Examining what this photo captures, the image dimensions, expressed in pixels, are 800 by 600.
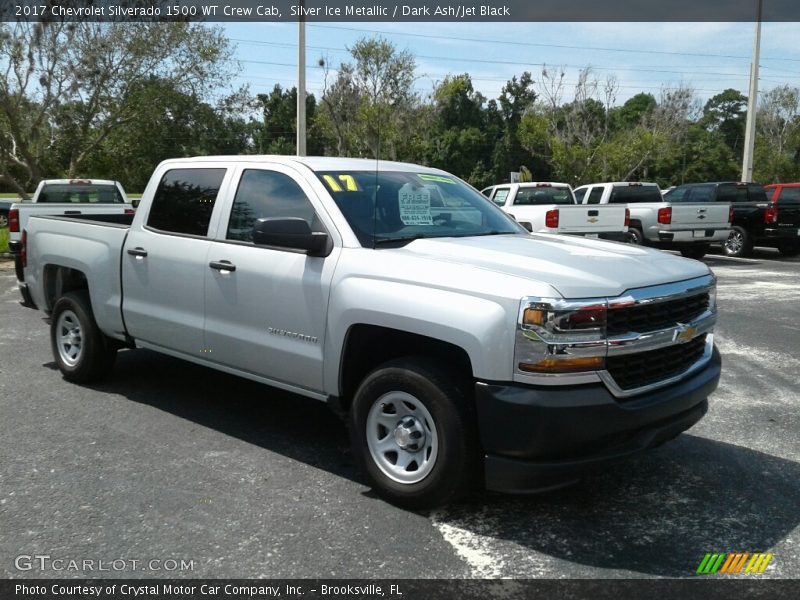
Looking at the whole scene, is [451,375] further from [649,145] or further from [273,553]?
[649,145]

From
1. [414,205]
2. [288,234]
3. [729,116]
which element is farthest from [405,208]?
[729,116]

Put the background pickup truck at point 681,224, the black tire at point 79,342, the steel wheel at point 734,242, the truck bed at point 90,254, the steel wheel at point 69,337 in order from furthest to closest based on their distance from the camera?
the steel wheel at point 734,242 → the background pickup truck at point 681,224 → the steel wheel at point 69,337 → the black tire at point 79,342 → the truck bed at point 90,254

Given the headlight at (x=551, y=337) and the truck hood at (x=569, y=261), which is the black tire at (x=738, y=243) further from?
the headlight at (x=551, y=337)

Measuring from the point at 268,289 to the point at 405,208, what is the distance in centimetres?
101

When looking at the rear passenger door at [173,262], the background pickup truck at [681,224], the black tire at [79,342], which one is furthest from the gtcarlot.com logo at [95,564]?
the background pickup truck at [681,224]

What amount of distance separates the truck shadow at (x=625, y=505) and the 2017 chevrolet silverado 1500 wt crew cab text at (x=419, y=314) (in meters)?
0.35

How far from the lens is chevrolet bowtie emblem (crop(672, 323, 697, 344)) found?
13.2 ft

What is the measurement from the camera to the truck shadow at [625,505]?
143 inches

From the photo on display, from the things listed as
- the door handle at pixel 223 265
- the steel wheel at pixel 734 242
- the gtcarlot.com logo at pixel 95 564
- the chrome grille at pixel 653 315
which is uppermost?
the door handle at pixel 223 265

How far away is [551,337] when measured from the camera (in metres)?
3.55

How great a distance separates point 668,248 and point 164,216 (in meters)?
16.4

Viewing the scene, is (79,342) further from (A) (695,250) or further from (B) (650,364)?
(A) (695,250)

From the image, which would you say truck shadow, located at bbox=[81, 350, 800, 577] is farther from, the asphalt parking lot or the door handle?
the door handle

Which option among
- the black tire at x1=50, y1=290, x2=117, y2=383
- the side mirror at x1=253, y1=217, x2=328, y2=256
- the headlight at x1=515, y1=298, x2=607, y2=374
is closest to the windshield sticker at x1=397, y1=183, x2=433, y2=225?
the side mirror at x1=253, y1=217, x2=328, y2=256
